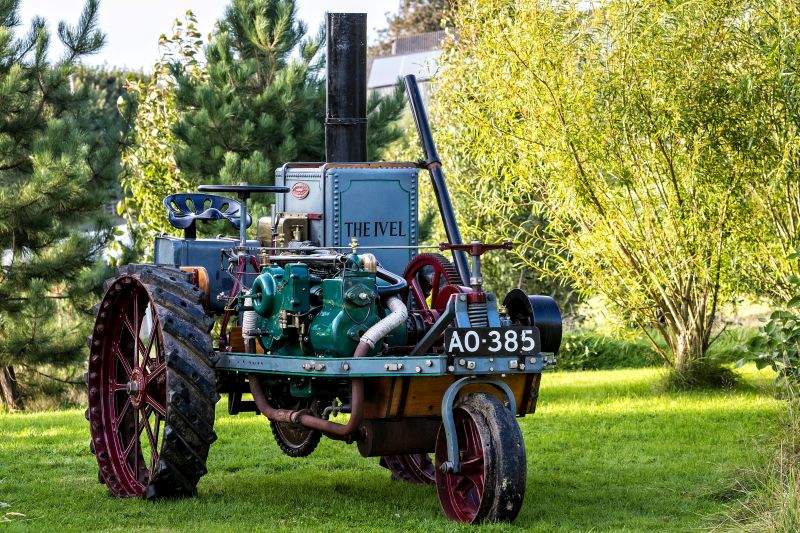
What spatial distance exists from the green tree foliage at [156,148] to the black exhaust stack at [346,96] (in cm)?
703

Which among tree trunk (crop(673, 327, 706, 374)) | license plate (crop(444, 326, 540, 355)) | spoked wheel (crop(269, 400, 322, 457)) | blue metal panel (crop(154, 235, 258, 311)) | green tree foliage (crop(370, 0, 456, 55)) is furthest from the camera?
green tree foliage (crop(370, 0, 456, 55))

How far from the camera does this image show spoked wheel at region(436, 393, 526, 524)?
23.4ft

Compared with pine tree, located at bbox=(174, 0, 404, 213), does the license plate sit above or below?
below

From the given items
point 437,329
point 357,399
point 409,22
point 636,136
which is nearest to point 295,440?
point 357,399

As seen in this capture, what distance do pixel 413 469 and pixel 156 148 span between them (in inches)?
363

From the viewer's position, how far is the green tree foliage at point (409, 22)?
53.2m

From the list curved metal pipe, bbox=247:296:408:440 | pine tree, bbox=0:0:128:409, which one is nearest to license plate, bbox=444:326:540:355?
curved metal pipe, bbox=247:296:408:440

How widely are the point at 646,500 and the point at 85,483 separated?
3.59 m

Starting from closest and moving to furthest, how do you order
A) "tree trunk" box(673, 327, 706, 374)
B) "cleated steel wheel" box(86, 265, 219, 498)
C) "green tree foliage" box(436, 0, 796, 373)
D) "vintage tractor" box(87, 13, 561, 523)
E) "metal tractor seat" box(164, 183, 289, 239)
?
1. "vintage tractor" box(87, 13, 561, 523)
2. "cleated steel wheel" box(86, 265, 219, 498)
3. "metal tractor seat" box(164, 183, 289, 239)
4. "green tree foliage" box(436, 0, 796, 373)
5. "tree trunk" box(673, 327, 706, 374)

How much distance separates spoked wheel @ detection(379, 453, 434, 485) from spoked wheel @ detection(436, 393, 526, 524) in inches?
61.6

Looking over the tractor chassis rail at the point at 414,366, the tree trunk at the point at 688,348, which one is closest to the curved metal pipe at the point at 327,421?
the tractor chassis rail at the point at 414,366

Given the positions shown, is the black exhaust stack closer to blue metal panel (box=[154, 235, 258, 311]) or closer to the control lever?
blue metal panel (box=[154, 235, 258, 311])

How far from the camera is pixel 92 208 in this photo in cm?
1777

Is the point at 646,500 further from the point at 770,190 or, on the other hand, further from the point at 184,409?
the point at 770,190
